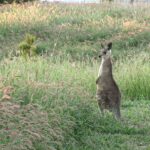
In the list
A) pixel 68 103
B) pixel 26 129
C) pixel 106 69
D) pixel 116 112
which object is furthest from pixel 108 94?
pixel 26 129

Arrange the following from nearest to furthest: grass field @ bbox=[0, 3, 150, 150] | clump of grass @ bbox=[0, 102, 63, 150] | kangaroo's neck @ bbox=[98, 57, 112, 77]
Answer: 1. clump of grass @ bbox=[0, 102, 63, 150]
2. grass field @ bbox=[0, 3, 150, 150]
3. kangaroo's neck @ bbox=[98, 57, 112, 77]

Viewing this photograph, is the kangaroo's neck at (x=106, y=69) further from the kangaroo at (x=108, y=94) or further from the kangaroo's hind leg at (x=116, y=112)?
the kangaroo's hind leg at (x=116, y=112)

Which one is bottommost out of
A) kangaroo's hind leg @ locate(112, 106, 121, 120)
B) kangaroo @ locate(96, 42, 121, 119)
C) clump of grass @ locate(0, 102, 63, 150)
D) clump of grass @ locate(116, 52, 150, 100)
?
clump of grass @ locate(116, 52, 150, 100)

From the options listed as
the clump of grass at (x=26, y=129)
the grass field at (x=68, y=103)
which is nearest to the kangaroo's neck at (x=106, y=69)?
the grass field at (x=68, y=103)

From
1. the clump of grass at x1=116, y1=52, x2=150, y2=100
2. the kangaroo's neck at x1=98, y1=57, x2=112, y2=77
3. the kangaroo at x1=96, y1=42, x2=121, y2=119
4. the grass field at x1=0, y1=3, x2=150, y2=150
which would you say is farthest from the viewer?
the clump of grass at x1=116, y1=52, x2=150, y2=100

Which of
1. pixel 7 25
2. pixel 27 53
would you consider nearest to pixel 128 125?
pixel 27 53

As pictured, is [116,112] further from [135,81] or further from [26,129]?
[135,81]

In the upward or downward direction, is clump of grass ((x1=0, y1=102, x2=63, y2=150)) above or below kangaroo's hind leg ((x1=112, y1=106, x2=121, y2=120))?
above

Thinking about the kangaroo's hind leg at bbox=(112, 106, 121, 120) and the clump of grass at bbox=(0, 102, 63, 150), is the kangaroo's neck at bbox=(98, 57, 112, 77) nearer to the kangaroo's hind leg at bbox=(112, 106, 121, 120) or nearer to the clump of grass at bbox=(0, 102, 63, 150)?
the kangaroo's hind leg at bbox=(112, 106, 121, 120)

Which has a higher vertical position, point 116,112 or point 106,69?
point 106,69

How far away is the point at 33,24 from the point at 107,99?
13.2 meters

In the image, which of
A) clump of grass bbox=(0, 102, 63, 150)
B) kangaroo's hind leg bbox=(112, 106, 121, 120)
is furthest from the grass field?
kangaroo's hind leg bbox=(112, 106, 121, 120)

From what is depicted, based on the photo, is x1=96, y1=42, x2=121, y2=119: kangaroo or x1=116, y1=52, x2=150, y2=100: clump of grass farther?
x1=116, y1=52, x2=150, y2=100: clump of grass

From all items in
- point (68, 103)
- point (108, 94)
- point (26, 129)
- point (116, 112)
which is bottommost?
point (116, 112)
